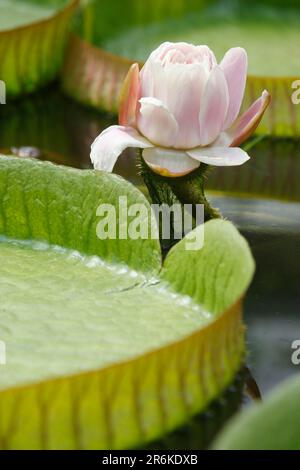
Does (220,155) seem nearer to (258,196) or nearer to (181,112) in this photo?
(181,112)

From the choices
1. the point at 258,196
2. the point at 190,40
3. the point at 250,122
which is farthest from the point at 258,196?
the point at 190,40

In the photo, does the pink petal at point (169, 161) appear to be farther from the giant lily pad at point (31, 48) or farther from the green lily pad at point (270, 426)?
the giant lily pad at point (31, 48)

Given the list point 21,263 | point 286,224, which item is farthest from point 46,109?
point 21,263

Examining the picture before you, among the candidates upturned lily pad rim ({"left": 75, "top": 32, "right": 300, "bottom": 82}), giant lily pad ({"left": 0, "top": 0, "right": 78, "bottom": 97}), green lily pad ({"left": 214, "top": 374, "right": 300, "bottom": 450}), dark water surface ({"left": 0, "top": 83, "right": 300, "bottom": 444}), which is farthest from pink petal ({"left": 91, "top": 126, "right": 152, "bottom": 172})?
giant lily pad ({"left": 0, "top": 0, "right": 78, "bottom": 97})

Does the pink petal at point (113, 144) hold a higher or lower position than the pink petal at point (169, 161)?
higher

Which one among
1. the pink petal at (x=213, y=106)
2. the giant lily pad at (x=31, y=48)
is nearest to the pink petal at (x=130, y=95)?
the pink petal at (x=213, y=106)

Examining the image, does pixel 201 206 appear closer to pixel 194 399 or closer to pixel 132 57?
pixel 194 399

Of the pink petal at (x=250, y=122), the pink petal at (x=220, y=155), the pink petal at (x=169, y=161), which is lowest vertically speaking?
the pink petal at (x=169, y=161)
